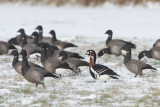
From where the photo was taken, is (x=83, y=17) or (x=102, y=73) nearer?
(x=102, y=73)

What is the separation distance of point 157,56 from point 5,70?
6.76 metres

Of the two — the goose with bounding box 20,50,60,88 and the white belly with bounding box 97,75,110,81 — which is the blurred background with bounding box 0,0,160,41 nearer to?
the white belly with bounding box 97,75,110,81

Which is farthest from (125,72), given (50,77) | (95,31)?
(95,31)

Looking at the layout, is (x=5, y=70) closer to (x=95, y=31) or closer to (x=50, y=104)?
(x=50, y=104)

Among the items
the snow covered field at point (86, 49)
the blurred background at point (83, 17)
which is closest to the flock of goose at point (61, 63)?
the snow covered field at point (86, 49)

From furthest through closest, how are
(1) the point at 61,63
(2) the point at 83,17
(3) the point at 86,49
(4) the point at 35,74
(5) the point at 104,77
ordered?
1. (2) the point at 83,17
2. (3) the point at 86,49
3. (1) the point at 61,63
4. (5) the point at 104,77
5. (4) the point at 35,74

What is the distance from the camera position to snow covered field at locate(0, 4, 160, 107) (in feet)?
33.1

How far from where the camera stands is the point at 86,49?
21828mm

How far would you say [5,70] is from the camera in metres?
15.1

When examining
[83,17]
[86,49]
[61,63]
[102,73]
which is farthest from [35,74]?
[83,17]

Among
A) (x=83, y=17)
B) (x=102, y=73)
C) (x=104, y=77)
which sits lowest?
(x=83, y=17)

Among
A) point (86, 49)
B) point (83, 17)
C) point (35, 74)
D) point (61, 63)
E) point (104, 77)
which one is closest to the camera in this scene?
point (35, 74)

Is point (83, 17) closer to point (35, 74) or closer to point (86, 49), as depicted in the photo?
point (86, 49)

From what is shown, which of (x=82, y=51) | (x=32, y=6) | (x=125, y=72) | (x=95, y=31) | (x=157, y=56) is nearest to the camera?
(x=125, y=72)
